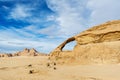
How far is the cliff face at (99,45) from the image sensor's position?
18.1 m

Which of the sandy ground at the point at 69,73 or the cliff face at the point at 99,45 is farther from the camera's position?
the cliff face at the point at 99,45

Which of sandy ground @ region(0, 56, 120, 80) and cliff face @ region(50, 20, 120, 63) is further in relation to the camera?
cliff face @ region(50, 20, 120, 63)

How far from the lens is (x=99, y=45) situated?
19.3 m

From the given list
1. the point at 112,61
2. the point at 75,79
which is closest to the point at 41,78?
the point at 75,79

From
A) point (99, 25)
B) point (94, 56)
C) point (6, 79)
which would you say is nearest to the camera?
point (6, 79)

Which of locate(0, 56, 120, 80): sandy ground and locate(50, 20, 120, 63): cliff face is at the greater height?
locate(50, 20, 120, 63): cliff face

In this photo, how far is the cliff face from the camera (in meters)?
18.1

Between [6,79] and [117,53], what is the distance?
9.49 meters

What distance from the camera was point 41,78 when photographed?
12305 mm

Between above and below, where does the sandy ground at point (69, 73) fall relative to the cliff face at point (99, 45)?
below

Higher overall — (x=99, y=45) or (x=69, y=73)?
(x=99, y=45)

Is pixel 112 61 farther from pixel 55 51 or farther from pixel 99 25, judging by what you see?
pixel 55 51

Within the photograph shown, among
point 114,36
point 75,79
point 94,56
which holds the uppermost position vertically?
point 114,36

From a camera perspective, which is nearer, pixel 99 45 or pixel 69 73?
pixel 69 73
